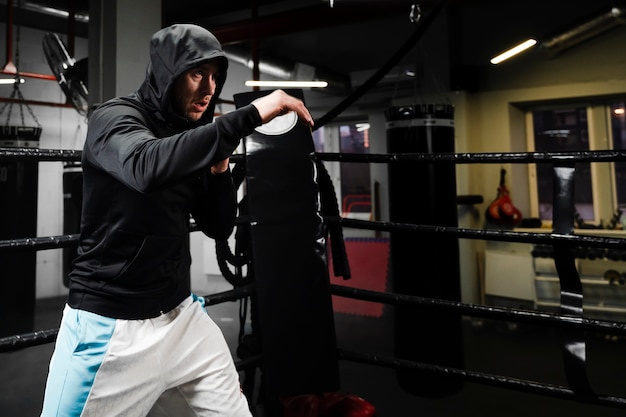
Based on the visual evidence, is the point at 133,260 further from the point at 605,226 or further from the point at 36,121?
the point at 36,121

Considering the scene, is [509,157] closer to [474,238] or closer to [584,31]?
[474,238]

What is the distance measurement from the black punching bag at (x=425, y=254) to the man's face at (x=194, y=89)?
5.79ft

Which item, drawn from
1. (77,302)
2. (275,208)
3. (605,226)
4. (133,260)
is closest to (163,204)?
(133,260)

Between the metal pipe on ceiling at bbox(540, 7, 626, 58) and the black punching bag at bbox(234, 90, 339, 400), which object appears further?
the metal pipe on ceiling at bbox(540, 7, 626, 58)

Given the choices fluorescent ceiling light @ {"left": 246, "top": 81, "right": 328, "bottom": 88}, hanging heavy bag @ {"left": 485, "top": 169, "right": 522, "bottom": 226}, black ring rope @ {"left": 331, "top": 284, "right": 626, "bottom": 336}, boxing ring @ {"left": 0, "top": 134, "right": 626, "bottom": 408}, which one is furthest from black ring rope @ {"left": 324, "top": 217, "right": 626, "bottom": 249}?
hanging heavy bag @ {"left": 485, "top": 169, "right": 522, "bottom": 226}

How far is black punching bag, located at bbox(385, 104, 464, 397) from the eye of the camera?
2.58 metres

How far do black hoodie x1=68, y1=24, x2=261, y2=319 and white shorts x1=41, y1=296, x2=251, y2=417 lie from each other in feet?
0.13

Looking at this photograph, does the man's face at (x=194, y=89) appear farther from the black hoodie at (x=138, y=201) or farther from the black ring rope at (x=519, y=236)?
the black ring rope at (x=519, y=236)

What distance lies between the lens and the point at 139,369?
1.01m

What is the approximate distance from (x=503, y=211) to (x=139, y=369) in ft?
14.1

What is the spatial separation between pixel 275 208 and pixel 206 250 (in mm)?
4834

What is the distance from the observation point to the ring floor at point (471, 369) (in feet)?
7.86

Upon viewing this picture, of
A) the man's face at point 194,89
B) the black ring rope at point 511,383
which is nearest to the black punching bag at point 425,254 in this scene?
the black ring rope at point 511,383

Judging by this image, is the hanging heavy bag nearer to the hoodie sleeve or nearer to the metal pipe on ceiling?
the metal pipe on ceiling
